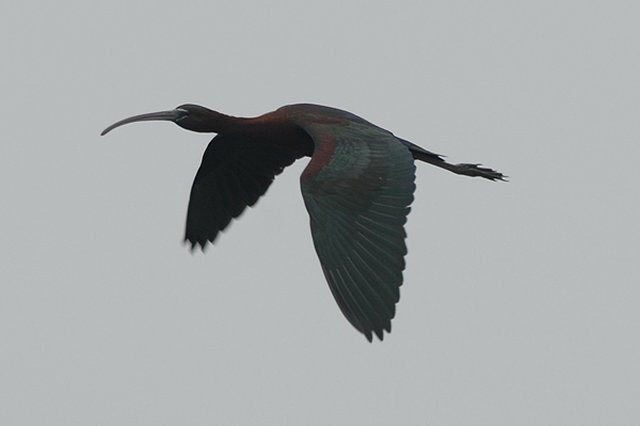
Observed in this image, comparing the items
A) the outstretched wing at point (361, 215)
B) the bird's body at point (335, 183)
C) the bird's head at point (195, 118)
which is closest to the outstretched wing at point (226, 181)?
the bird's body at point (335, 183)

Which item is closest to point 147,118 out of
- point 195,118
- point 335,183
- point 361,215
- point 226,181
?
point 195,118

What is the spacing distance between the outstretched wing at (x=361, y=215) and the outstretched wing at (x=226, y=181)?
6.70 ft

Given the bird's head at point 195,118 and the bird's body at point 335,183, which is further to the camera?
the bird's head at point 195,118

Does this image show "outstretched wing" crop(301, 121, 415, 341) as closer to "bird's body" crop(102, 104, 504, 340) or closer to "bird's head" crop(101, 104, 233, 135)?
"bird's body" crop(102, 104, 504, 340)

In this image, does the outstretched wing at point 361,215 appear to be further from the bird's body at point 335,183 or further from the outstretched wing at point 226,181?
the outstretched wing at point 226,181

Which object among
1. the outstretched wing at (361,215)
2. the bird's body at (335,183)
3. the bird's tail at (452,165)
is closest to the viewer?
the outstretched wing at (361,215)

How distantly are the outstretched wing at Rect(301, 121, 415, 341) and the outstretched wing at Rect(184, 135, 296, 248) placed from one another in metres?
2.04

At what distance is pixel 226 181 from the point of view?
17.8 m

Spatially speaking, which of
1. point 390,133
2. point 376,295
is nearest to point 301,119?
point 390,133

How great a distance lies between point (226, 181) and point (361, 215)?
395 centimetres

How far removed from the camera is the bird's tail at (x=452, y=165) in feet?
53.9

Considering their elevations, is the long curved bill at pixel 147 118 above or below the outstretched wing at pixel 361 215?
above

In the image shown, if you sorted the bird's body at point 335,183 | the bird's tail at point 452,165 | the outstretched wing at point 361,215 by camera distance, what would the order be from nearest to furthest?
the outstretched wing at point 361,215 → the bird's body at point 335,183 → the bird's tail at point 452,165

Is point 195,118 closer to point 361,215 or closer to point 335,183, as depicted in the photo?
point 335,183
